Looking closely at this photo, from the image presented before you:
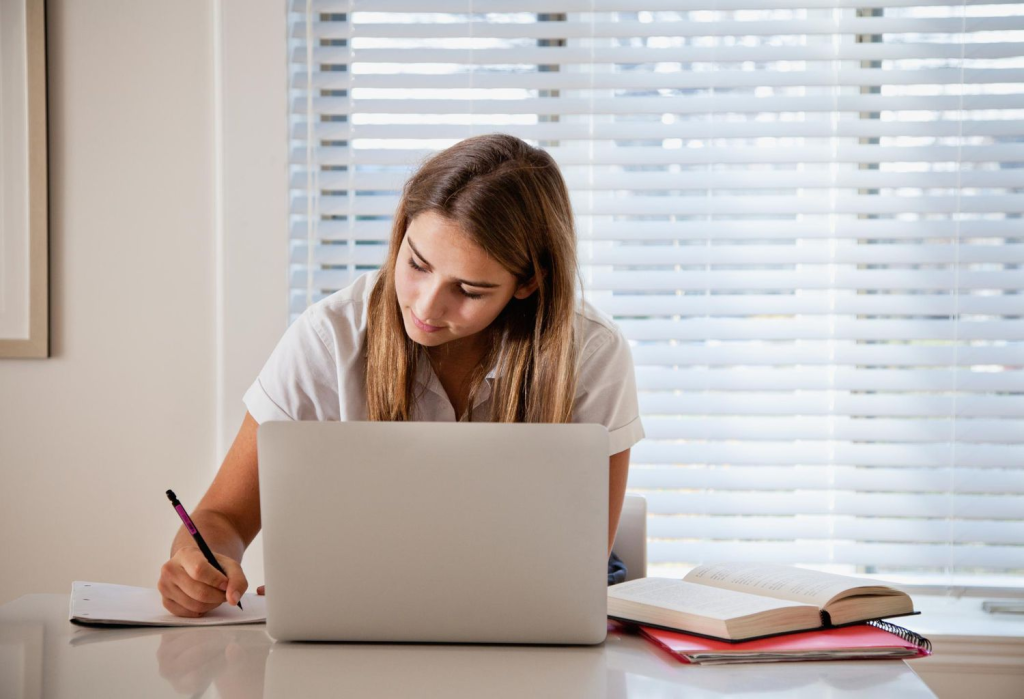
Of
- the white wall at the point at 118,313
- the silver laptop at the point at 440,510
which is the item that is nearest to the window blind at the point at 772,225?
the white wall at the point at 118,313

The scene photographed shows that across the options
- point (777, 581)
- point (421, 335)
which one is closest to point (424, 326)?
point (421, 335)

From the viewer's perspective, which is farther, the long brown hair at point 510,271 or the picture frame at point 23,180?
the picture frame at point 23,180

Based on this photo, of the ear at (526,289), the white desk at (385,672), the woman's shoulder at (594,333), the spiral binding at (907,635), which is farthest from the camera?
the woman's shoulder at (594,333)

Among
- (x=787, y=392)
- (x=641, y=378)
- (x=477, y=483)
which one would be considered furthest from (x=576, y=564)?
(x=787, y=392)

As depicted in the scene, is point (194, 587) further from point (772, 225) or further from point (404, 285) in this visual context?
point (772, 225)

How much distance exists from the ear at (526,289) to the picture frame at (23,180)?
4.07 ft

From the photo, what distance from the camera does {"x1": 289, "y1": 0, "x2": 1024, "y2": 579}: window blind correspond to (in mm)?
1997

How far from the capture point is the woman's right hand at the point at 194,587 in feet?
3.28

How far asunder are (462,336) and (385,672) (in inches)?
28.4

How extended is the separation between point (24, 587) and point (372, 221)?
1204 millimetres

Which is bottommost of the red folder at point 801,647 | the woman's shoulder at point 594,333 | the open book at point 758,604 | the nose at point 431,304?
the red folder at point 801,647

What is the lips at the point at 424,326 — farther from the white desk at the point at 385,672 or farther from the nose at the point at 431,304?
the white desk at the point at 385,672

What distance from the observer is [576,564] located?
83 centimetres

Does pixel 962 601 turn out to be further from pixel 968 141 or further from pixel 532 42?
pixel 532 42
